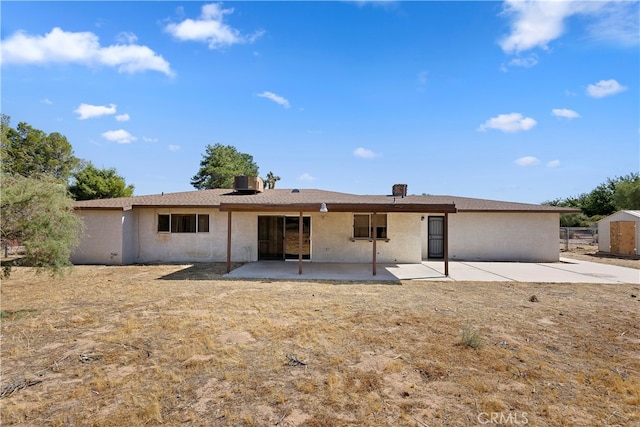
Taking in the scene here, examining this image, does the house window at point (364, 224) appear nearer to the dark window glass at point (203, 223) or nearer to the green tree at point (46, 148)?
the dark window glass at point (203, 223)

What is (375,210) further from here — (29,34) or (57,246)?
(29,34)

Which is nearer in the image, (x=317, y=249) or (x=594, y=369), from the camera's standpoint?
(x=594, y=369)

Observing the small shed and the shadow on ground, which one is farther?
the small shed

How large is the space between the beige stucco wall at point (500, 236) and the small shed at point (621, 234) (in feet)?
20.4

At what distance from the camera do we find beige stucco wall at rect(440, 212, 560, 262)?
587 inches

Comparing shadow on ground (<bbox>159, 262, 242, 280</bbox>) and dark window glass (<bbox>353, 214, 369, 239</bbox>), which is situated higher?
dark window glass (<bbox>353, 214, 369, 239</bbox>)

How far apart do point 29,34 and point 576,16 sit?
16.5 m

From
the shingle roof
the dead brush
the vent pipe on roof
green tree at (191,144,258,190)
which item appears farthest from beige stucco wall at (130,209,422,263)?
green tree at (191,144,258,190)

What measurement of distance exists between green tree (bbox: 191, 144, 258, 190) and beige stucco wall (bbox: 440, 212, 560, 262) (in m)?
31.7

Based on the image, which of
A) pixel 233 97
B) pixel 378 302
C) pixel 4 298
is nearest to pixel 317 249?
pixel 378 302

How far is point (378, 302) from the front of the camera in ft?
23.5

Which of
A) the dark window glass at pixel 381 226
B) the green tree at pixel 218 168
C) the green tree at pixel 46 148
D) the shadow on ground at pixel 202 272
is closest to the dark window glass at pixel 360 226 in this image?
the dark window glass at pixel 381 226

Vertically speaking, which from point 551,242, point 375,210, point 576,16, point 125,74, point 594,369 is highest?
point 576,16

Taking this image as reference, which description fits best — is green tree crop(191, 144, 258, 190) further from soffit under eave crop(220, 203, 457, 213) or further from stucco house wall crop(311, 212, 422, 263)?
soffit under eave crop(220, 203, 457, 213)
